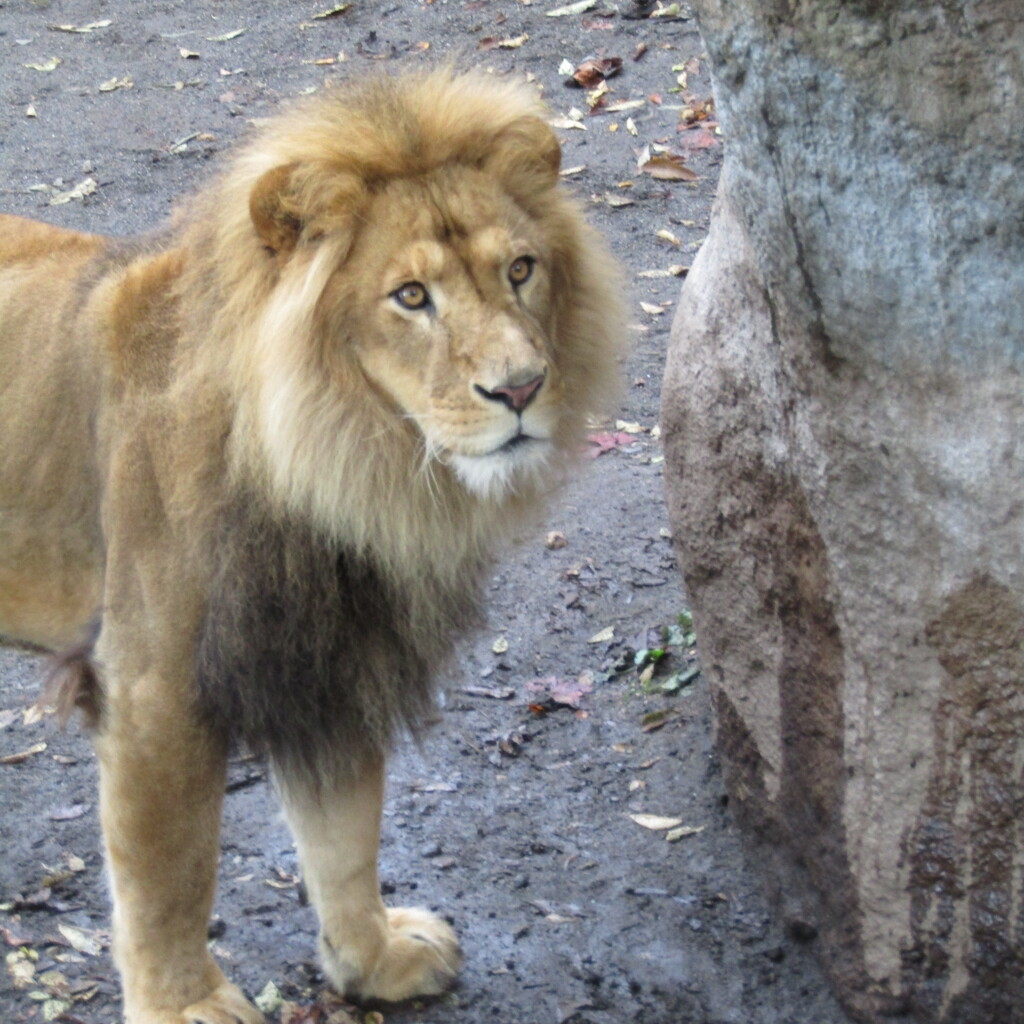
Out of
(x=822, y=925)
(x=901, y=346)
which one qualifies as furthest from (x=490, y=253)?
(x=822, y=925)

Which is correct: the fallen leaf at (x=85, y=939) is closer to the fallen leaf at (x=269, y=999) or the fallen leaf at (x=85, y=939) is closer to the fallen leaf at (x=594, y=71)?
the fallen leaf at (x=269, y=999)

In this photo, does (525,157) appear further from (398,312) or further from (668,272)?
(668,272)

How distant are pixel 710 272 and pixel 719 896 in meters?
1.56

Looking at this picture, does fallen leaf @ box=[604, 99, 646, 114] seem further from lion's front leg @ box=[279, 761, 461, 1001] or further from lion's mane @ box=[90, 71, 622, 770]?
lion's front leg @ box=[279, 761, 461, 1001]

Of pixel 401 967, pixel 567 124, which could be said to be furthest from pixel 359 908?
pixel 567 124

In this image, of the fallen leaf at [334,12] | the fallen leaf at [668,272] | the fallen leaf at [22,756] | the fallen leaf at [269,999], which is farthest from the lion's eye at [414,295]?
the fallen leaf at [334,12]

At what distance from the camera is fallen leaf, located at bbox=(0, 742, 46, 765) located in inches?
172

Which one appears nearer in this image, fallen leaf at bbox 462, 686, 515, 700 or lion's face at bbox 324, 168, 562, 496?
lion's face at bbox 324, 168, 562, 496

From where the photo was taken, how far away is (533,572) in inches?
197

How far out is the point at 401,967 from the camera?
3475 mm

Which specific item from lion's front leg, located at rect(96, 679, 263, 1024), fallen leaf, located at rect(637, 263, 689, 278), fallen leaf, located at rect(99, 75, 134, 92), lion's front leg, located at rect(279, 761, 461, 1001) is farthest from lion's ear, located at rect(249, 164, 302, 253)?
fallen leaf, located at rect(99, 75, 134, 92)

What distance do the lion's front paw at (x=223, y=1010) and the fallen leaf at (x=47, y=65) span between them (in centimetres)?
748

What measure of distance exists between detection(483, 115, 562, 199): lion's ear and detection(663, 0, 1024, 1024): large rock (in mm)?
370

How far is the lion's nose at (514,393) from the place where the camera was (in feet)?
8.32
